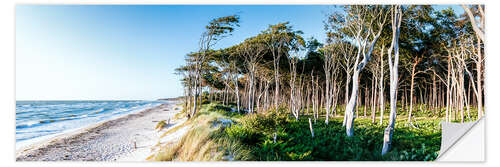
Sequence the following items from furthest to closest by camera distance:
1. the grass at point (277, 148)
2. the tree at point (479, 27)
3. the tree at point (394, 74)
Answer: the tree at point (394, 74)
the grass at point (277, 148)
the tree at point (479, 27)

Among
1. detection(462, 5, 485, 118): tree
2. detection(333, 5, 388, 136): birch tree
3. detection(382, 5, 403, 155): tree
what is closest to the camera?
detection(462, 5, 485, 118): tree

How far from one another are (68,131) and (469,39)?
13.3 m

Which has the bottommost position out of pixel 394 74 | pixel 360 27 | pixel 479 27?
pixel 394 74

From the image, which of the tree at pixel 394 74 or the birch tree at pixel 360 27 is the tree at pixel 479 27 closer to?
the tree at pixel 394 74

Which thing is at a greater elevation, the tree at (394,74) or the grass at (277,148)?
the tree at (394,74)

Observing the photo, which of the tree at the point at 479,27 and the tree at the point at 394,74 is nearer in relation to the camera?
the tree at the point at 479,27

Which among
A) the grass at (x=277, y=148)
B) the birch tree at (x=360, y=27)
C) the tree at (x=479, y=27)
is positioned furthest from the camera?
the birch tree at (x=360, y=27)

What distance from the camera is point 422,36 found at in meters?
5.20

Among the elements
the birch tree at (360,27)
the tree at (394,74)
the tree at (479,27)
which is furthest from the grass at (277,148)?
the tree at (479,27)

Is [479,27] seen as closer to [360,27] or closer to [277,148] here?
[360,27]

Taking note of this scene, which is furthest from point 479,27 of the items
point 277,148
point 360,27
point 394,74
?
point 277,148

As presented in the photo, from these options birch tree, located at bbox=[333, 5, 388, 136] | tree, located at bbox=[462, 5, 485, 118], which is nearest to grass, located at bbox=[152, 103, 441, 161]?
birch tree, located at bbox=[333, 5, 388, 136]

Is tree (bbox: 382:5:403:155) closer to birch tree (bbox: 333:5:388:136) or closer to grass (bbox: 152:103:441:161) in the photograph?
grass (bbox: 152:103:441:161)

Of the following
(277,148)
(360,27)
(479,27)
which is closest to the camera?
(479,27)
